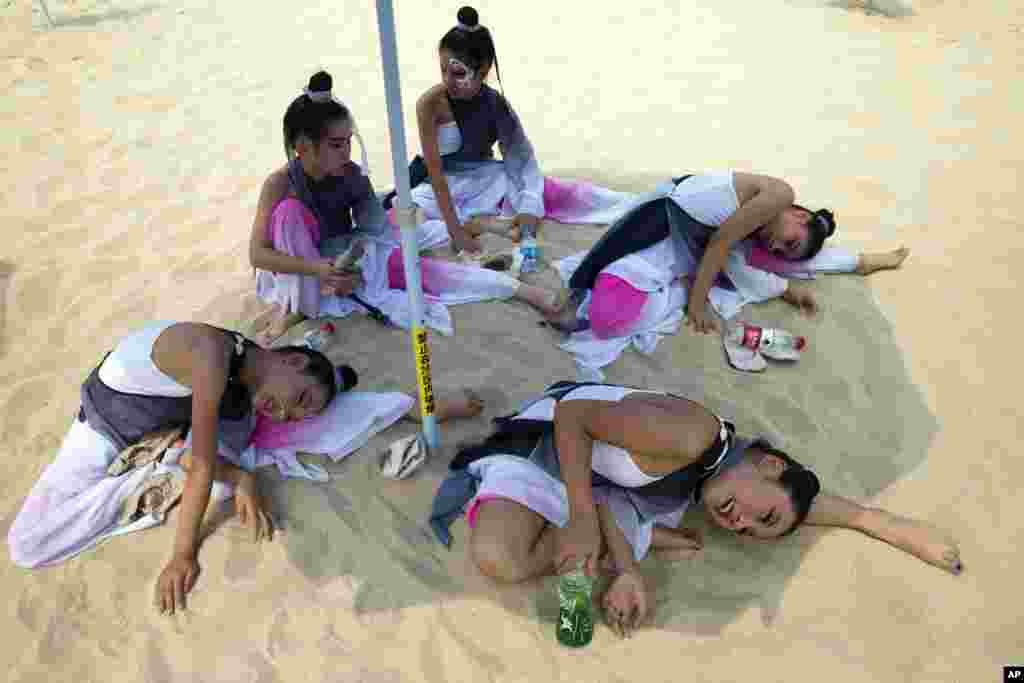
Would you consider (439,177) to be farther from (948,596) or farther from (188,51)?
(188,51)

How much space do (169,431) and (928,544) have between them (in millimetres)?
2659

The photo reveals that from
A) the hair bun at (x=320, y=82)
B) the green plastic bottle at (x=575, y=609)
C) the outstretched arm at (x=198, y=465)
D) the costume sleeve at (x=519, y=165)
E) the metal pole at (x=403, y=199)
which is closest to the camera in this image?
the metal pole at (x=403, y=199)

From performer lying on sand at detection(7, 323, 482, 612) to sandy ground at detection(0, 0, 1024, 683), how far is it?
0.32ft

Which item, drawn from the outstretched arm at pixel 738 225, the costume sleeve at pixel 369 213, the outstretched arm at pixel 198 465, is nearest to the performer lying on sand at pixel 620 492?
the outstretched arm at pixel 198 465

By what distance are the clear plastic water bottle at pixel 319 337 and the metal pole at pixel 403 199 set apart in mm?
860

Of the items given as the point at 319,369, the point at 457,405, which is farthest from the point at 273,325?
the point at 457,405

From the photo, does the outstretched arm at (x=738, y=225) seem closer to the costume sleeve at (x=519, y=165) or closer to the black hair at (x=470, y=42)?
the costume sleeve at (x=519, y=165)

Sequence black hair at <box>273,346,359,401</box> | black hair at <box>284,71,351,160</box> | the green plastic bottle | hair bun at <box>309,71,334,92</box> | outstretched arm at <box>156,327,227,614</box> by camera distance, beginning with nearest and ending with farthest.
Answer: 1. the green plastic bottle
2. outstretched arm at <box>156,327,227,614</box>
3. black hair at <box>273,346,359,401</box>
4. hair bun at <box>309,71,334,92</box>
5. black hair at <box>284,71,351,160</box>

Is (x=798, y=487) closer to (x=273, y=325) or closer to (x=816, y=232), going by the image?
(x=816, y=232)

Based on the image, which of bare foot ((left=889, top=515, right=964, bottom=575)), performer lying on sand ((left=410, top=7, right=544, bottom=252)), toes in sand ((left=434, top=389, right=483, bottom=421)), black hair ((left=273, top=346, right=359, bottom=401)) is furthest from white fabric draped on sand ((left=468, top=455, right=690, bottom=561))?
performer lying on sand ((left=410, top=7, right=544, bottom=252))

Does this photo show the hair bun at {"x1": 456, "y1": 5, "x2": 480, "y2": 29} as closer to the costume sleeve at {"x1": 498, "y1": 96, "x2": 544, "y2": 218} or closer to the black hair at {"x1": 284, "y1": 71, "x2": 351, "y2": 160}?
the costume sleeve at {"x1": 498, "y1": 96, "x2": 544, "y2": 218}

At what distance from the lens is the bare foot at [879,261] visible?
344cm

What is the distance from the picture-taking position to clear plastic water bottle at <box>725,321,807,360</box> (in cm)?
289

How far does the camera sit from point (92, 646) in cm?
197
